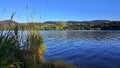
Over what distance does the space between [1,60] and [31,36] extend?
4.45m

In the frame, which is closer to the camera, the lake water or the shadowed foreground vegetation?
the shadowed foreground vegetation

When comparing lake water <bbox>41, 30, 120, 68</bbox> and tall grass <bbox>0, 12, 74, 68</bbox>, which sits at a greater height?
tall grass <bbox>0, 12, 74, 68</bbox>

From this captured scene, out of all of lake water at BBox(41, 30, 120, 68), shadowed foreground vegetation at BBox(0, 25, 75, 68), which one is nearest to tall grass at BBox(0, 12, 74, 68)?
shadowed foreground vegetation at BBox(0, 25, 75, 68)

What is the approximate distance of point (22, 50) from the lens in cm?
1041

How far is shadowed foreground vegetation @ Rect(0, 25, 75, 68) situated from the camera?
7.55 metres

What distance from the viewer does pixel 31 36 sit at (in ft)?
37.6

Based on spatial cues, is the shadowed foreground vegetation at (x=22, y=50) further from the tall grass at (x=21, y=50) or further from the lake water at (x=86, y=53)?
the lake water at (x=86, y=53)

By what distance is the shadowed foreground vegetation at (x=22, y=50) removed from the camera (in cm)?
755

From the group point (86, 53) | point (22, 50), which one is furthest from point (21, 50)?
point (86, 53)

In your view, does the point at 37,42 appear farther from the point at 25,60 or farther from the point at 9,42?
the point at 9,42

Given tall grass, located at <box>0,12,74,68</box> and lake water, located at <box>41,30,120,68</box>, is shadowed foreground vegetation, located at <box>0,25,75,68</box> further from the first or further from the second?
lake water, located at <box>41,30,120,68</box>

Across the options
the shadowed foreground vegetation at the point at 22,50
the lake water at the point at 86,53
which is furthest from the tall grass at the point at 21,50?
the lake water at the point at 86,53

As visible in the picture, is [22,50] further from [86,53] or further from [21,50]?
[86,53]

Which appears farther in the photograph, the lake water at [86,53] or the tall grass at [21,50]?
the lake water at [86,53]
